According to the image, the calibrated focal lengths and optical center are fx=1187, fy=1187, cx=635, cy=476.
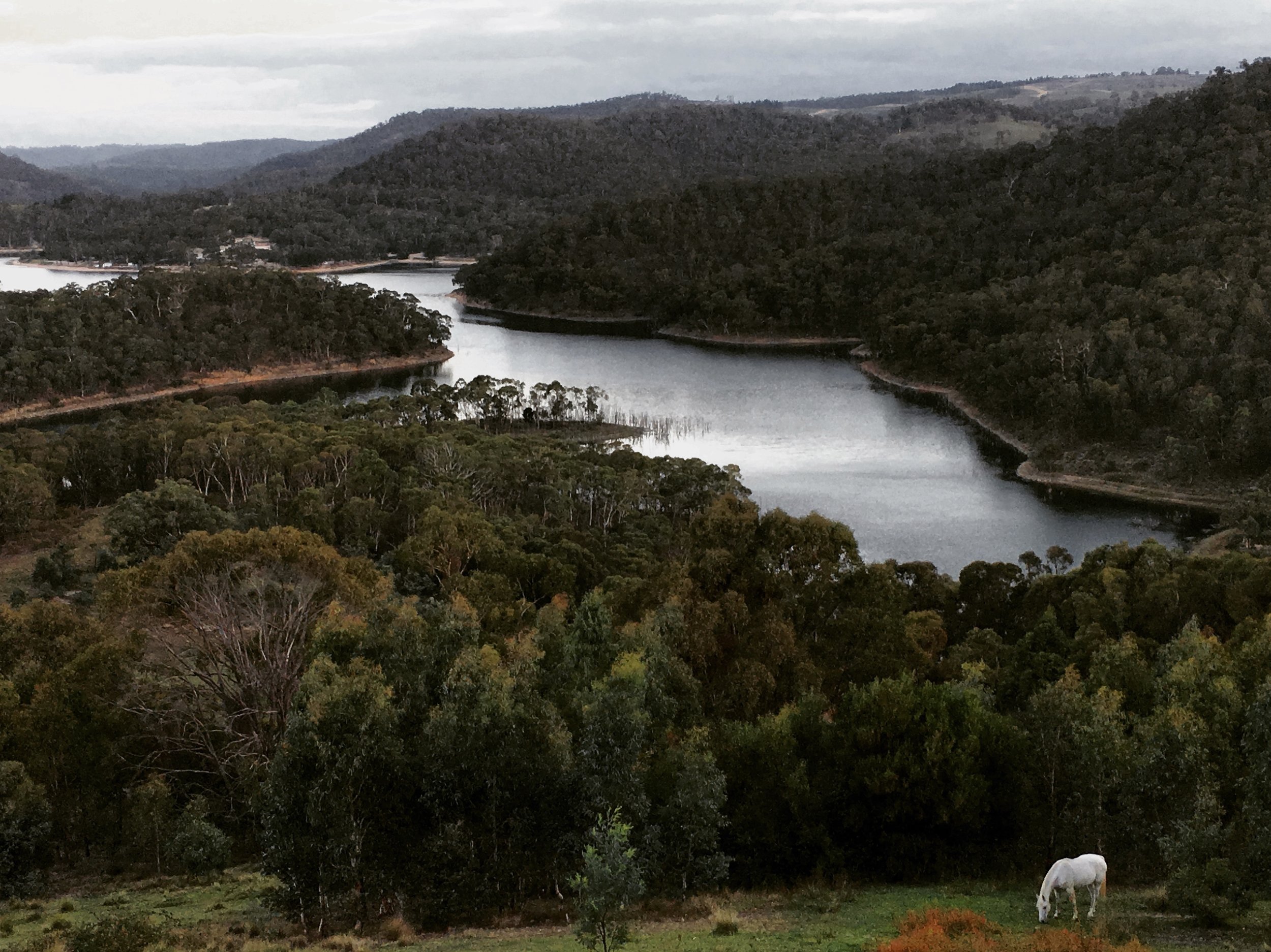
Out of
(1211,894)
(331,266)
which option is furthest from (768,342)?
(1211,894)

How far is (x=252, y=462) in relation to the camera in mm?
49156

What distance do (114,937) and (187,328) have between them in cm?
9157

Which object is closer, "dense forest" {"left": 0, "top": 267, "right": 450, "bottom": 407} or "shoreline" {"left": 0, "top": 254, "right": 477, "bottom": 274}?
"dense forest" {"left": 0, "top": 267, "right": 450, "bottom": 407}

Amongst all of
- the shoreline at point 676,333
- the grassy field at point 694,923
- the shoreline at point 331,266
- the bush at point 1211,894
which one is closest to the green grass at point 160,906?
the grassy field at point 694,923

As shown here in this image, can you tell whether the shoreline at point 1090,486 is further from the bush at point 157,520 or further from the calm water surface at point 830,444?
the bush at point 157,520

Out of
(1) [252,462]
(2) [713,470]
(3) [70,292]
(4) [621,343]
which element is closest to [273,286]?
(3) [70,292]

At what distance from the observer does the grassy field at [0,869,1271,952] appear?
13.9 metres

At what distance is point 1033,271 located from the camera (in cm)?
9669

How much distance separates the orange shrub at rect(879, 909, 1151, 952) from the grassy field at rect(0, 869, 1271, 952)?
24.6 inches

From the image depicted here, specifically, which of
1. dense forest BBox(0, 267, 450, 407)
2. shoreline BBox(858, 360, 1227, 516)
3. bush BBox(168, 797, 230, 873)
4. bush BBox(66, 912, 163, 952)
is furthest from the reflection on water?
bush BBox(66, 912, 163, 952)

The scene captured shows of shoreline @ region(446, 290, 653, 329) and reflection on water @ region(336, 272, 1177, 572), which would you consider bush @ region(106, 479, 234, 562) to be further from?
shoreline @ region(446, 290, 653, 329)

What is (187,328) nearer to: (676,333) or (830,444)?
(676,333)

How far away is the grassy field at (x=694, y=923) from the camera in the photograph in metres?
13.9

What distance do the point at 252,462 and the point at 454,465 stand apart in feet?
27.2
